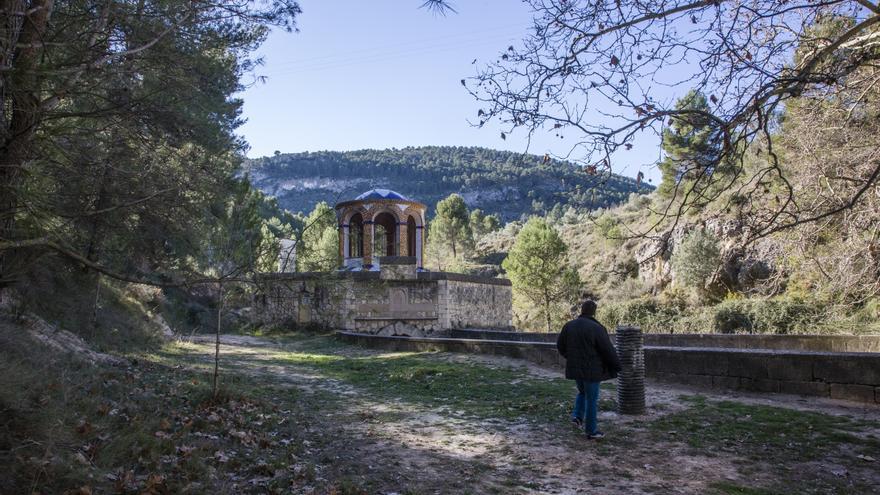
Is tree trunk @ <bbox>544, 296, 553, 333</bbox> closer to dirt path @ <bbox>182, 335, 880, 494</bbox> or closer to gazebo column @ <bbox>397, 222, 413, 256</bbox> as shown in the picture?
gazebo column @ <bbox>397, 222, 413, 256</bbox>

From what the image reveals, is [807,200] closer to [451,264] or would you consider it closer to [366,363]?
[366,363]

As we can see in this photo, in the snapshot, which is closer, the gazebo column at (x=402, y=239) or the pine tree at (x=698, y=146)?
the pine tree at (x=698, y=146)

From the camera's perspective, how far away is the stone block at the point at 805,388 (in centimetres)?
730

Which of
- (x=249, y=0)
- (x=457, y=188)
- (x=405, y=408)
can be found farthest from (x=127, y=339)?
(x=457, y=188)

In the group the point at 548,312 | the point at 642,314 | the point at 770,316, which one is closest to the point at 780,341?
the point at 770,316

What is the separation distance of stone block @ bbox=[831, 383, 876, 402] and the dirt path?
192 millimetres

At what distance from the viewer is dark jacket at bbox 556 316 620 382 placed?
596 cm

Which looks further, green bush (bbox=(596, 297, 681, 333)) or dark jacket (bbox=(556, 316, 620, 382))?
green bush (bbox=(596, 297, 681, 333))

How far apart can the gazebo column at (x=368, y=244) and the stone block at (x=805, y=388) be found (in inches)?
692

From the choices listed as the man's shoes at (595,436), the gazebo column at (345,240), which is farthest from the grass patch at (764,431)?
the gazebo column at (345,240)

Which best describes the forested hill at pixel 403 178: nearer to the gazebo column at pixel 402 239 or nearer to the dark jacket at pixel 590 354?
the gazebo column at pixel 402 239

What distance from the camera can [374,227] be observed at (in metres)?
25.0

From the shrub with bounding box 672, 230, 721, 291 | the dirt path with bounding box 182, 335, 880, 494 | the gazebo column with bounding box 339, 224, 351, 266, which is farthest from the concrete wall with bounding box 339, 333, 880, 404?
the shrub with bounding box 672, 230, 721, 291

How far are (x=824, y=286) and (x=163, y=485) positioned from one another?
1193 cm
